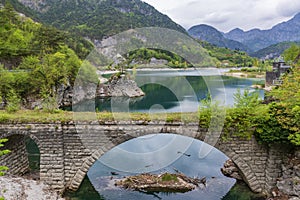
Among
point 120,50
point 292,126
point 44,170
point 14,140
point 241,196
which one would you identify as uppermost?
point 120,50

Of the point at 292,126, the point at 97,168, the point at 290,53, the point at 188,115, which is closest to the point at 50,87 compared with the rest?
the point at 97,168

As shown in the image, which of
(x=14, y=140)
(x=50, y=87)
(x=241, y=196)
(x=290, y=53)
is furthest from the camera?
(x=290, y=53)

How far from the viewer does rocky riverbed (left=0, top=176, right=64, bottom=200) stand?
1159 cm

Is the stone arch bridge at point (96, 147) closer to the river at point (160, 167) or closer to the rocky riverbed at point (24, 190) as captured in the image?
the rocky riverbed at point (24, 190)

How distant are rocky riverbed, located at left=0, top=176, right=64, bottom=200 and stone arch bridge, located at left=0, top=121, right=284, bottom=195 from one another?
0.40 m

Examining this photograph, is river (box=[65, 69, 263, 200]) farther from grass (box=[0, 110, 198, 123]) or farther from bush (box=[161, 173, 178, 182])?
grass (box=[0, 110, 198, 123])

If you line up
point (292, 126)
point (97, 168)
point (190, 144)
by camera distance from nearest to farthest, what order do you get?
1. point (292, 126)
2. point (97, 168)
3. point (190, 144)

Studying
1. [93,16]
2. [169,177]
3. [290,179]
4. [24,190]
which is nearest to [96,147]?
[24,190]

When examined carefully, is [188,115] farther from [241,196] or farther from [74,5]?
[74,5]

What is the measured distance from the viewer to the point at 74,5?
153125mm

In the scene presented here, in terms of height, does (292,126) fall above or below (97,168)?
above

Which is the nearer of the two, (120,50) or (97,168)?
(97,168)

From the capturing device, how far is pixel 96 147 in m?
12.3

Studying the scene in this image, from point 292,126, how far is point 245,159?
2.29 metres
